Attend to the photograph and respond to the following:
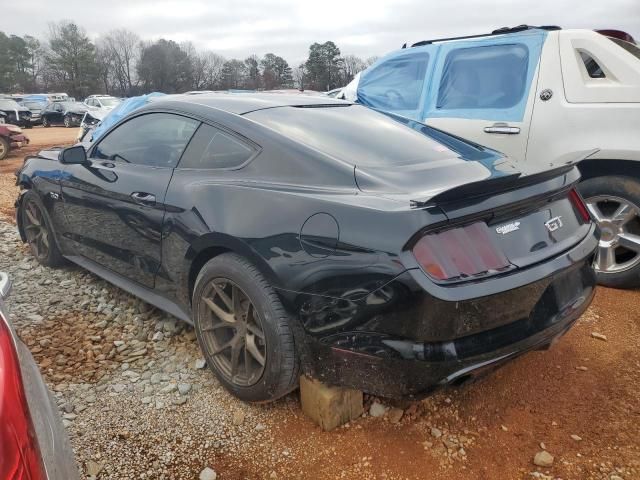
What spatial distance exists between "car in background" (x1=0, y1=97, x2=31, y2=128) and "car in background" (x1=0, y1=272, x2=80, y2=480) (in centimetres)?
2971

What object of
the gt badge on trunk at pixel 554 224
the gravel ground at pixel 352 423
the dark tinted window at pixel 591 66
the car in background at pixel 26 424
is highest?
the dark tinted window at pixel 591 66

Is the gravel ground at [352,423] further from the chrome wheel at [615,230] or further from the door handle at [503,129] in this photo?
the door handle at [503,129]

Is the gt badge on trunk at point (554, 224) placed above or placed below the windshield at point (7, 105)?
below

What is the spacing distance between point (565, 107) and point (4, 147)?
14200 millimetres

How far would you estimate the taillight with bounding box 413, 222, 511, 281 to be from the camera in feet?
6.32

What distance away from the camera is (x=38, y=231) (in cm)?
454

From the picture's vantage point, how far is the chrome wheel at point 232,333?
2.49 metres

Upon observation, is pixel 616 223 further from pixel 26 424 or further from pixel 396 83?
pixel 26 424

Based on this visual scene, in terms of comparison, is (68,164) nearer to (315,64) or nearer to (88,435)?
(88,435)

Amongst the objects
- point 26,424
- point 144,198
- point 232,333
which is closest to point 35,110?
point 144,198

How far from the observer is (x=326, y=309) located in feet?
6.90

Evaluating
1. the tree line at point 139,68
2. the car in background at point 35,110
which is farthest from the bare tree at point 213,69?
the car in background at point 35,110

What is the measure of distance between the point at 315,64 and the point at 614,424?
63.3 metres

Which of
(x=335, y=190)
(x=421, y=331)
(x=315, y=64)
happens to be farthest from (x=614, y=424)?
(x=315, y=64)
